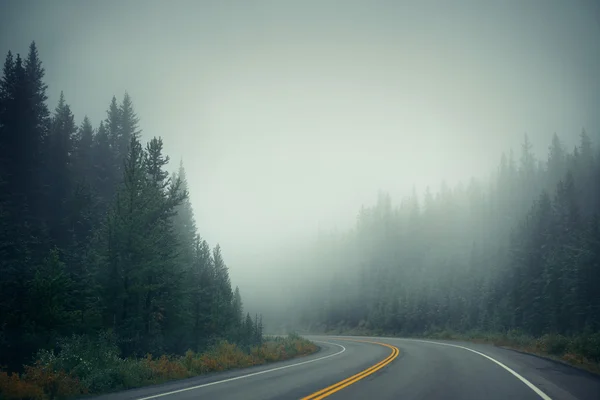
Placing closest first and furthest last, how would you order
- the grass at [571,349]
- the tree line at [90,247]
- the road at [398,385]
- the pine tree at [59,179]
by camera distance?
the road at [398,385], the grass at [571,349], the tree line at [90,247], the pine tree at [59,179]

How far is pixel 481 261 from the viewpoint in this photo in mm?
76062

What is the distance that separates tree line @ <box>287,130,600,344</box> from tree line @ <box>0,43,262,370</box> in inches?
1486

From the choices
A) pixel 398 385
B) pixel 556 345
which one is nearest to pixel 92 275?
pixel 398 385

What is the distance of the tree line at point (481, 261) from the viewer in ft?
166

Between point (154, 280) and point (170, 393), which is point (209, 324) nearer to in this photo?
point (154, 280)

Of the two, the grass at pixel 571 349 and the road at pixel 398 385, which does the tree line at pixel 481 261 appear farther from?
the road at pixel 398 385

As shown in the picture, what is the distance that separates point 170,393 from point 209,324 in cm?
2704

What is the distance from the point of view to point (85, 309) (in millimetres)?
22609

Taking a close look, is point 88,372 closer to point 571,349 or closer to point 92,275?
point 92,275

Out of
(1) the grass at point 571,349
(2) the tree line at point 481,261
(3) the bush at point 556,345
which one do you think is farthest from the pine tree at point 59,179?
(2) the tree line at point 481,261

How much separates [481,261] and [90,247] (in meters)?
70.4

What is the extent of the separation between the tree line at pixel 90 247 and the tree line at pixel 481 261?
124ft

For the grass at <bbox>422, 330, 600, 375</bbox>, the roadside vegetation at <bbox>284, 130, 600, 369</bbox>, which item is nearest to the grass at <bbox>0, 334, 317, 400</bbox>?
the grass at <bbox>422, 330, 600, 375</bbox>

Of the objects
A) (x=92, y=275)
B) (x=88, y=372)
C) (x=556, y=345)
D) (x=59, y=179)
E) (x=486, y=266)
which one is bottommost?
(x=556, y=345)
